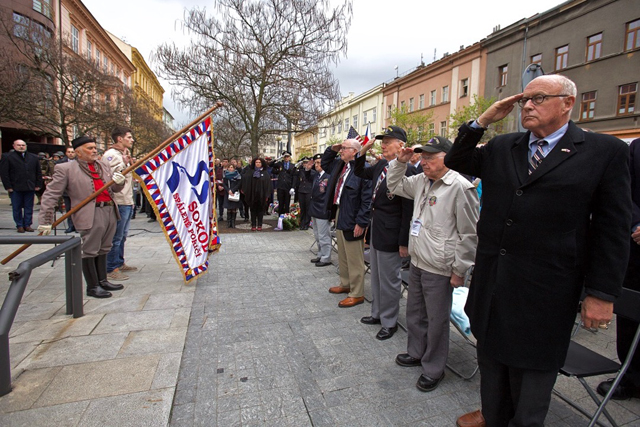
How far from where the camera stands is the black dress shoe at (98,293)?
14.7 feet

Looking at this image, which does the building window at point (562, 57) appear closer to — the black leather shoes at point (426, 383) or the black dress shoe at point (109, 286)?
the black leather shoes at point (426, 383)

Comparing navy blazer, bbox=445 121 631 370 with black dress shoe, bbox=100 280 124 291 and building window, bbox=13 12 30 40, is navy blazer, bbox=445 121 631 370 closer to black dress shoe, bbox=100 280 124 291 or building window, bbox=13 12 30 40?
black dress shoe, bbox=100 280 124 291

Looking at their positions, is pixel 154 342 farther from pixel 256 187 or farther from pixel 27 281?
pixel 256 187

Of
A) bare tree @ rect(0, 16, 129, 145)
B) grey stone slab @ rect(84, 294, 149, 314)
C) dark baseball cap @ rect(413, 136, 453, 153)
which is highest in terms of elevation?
bare tree @ rect(0, 16, 129, 145)

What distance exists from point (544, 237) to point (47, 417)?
10.1 ft

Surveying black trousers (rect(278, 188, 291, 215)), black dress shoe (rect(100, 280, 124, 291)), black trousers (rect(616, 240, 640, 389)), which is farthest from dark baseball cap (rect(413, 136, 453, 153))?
black trousers (rect(278, 188, 291, 215))

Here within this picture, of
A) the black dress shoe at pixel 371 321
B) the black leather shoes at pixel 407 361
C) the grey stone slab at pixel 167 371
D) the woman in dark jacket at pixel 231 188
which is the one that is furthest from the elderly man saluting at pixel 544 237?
the woman in dark jacket at pixel 231 188

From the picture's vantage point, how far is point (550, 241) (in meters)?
1.71

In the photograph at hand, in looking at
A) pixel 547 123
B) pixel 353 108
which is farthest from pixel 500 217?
pixel 353 108

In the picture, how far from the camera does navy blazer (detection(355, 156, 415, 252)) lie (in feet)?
11.3

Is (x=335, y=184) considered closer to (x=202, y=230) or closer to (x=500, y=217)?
(x=202, y=230)

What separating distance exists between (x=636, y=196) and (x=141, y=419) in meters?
3.90

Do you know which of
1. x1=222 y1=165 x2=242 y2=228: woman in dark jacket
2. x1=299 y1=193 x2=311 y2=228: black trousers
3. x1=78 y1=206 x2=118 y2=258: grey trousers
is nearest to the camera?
x1=78 y1=206 x2=118 y2=258: grey trousers

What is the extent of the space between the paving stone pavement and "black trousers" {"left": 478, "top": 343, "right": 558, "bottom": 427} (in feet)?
1.42
